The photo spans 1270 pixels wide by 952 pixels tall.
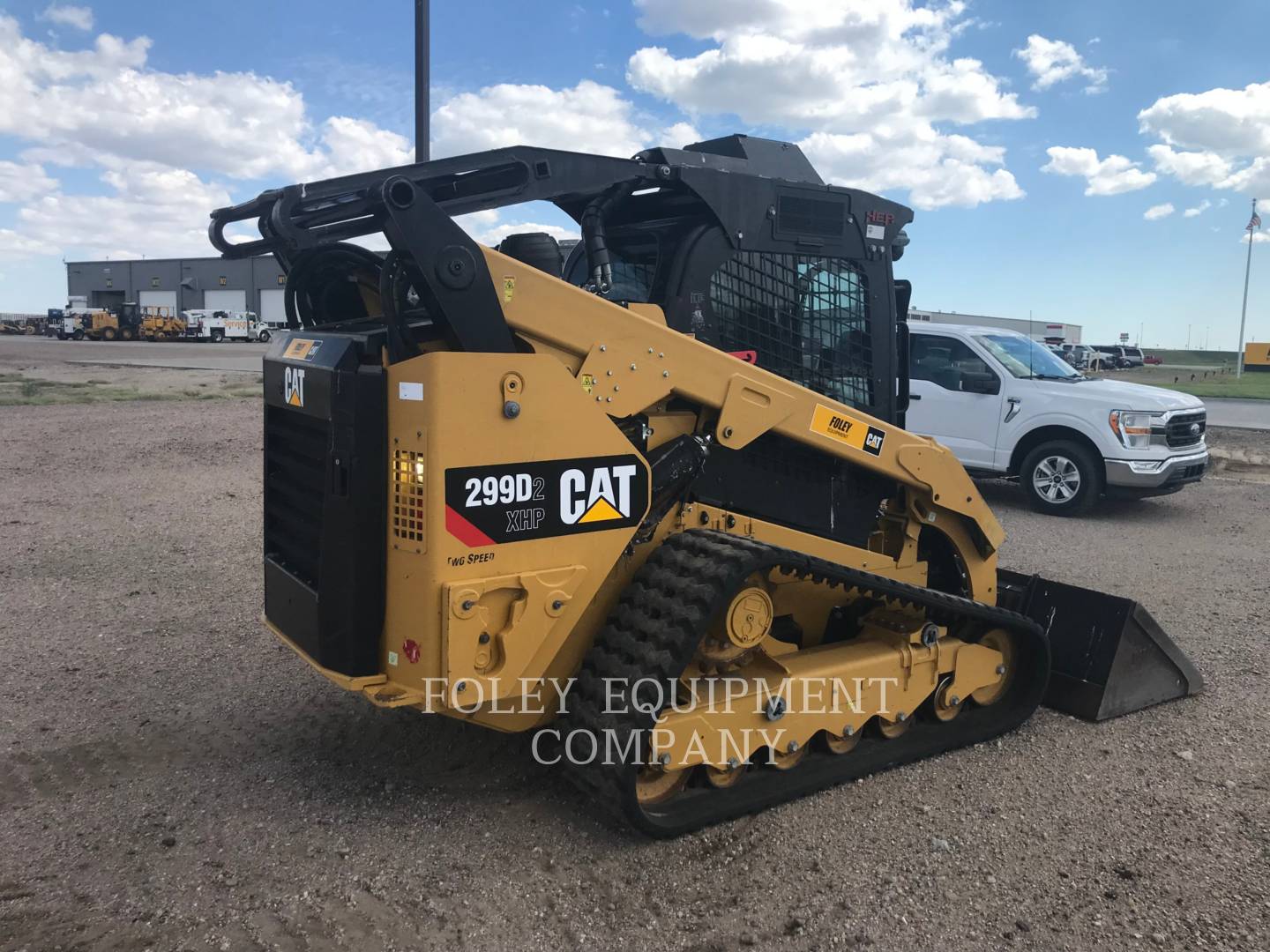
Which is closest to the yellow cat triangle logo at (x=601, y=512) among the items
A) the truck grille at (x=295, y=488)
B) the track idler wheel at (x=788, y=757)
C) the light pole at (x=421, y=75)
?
the truck grille at (x=295, y=488)

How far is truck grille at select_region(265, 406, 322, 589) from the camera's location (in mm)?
3637

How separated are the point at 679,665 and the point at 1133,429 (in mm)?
8404

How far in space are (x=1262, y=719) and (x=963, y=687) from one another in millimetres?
1683

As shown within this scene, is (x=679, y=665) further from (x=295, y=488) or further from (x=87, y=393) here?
(x=87, y=393)

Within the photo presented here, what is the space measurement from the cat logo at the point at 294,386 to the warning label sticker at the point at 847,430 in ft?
6.69

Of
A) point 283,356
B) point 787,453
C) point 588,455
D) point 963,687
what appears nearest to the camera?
point 588,455

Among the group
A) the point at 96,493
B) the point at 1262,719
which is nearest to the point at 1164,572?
the point at 1262,719

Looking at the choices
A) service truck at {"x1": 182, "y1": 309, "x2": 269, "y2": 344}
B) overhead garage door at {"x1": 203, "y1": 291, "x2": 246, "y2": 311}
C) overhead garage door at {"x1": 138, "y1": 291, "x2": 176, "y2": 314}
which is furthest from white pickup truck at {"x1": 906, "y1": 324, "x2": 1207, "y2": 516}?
overhead garage door at {"x1": 138, "y1": 291, "x2": 176, "y2": 314}

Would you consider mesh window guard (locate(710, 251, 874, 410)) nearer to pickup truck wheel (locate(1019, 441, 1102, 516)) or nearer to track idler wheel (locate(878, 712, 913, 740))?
track idler wheel (locate(878, 712, 913, 740))

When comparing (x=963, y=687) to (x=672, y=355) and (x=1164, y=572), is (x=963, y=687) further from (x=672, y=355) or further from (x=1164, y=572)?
(x=1164, y=572)

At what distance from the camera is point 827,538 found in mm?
4430

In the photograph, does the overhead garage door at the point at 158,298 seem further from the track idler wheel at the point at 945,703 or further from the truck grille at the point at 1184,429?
the track idler wheel at the point at 945,703

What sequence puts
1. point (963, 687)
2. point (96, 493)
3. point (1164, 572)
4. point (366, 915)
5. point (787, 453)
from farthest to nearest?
point (96, 493) < point (1164, 572) < point (963, 687) < point (787, 453) < point (366, 915)

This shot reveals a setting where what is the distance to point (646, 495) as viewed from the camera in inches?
145
